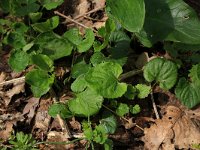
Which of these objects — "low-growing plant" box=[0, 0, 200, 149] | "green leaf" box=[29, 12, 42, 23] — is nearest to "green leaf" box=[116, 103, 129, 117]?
"low-growing plant" box=[0, 0, 200, 149]

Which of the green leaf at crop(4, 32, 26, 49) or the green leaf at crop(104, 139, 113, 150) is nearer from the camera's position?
the green leaf at crop(104, 139, 113, 150)

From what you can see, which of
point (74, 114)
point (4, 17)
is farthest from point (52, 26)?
point (74, 114)

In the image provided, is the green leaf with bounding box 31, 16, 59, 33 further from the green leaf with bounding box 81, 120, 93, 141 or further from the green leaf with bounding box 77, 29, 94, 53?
the green leaf with bounding box 81, 120, 93, 141

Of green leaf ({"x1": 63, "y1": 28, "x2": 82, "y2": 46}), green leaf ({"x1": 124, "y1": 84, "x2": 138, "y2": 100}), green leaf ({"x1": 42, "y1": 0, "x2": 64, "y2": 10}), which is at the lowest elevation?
green leaf ({"x1": 124, "y1": 84, "x2": 138, "y2": 100})

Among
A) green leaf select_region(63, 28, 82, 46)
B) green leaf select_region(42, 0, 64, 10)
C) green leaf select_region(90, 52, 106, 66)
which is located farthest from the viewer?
green leaf select_region(42, 0, 64, 10)

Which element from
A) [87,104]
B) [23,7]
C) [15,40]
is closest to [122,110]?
[87,104]

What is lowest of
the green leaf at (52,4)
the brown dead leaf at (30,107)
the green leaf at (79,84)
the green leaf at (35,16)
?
the brown dead leaf at (30,107)

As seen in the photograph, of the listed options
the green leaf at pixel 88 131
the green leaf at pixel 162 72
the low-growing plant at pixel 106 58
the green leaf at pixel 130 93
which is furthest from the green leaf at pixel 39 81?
the green leaf at pixel 162 72

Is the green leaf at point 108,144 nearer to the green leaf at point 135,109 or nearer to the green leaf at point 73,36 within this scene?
the green leaf at point 135,109
